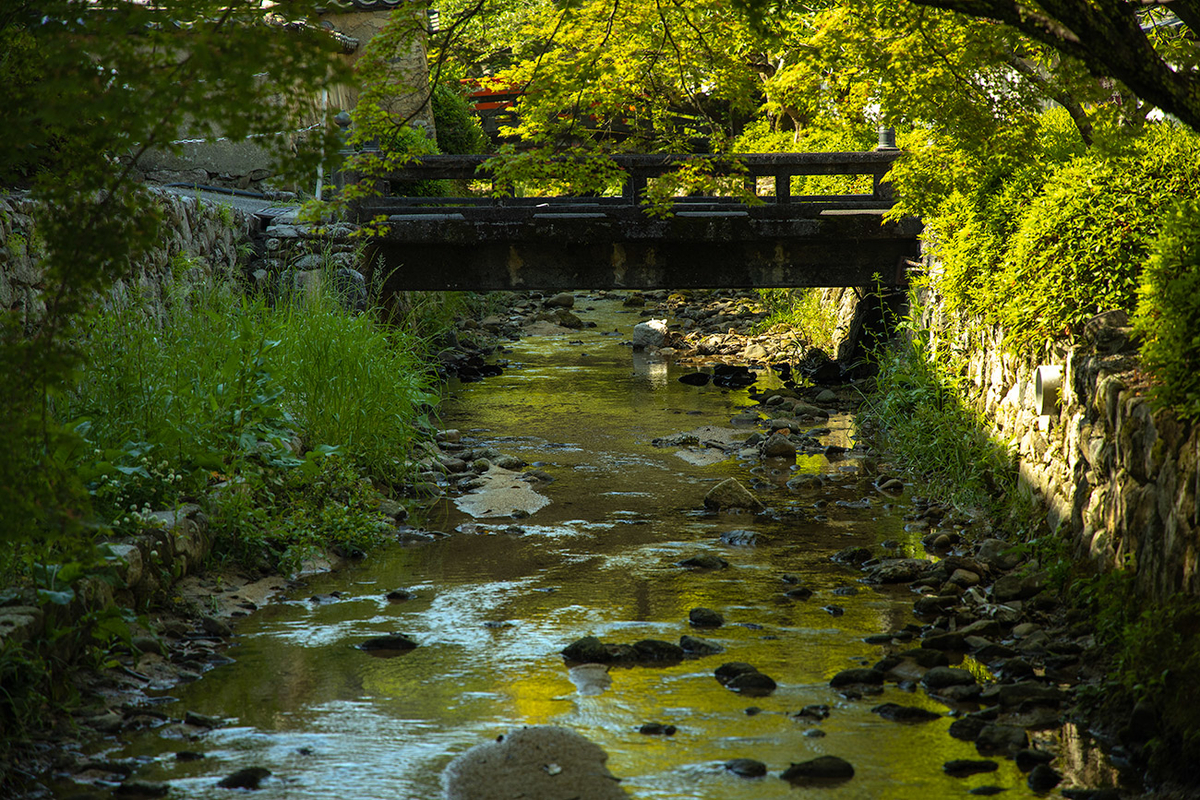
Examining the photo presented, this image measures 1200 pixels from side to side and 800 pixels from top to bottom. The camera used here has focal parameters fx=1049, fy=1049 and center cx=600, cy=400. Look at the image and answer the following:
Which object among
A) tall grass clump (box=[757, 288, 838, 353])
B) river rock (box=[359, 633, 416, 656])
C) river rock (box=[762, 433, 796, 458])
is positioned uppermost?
tall grass clump (box=[757, 288, 838, 353])

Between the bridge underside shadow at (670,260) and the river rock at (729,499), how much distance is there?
4273mm

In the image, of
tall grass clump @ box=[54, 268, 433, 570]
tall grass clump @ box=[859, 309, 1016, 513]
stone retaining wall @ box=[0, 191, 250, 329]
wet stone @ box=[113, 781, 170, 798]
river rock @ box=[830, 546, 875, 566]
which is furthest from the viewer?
tall grass clump @ box=[859, 309, 1016, 513]

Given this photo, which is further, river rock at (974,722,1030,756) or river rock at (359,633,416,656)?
river rock at (359,633,416,656)

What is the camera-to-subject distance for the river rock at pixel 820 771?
12.9 ft

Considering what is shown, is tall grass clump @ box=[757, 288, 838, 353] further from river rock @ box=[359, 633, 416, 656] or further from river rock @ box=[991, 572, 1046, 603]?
river rock @ box=[359, 633, 416, 656]

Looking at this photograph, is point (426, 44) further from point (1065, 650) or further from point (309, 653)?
point (1065, 650)

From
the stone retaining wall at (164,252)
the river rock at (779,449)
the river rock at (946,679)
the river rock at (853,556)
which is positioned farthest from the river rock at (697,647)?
the river rock at (779,449)

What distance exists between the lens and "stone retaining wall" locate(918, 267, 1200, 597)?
4441mm

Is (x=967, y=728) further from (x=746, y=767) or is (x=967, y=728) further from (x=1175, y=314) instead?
(x=1175, y=314)

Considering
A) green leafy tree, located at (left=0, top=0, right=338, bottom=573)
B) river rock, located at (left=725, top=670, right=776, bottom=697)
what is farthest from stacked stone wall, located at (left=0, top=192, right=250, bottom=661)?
river rock, located at (left=725, top=670, right=776, bottom=697)

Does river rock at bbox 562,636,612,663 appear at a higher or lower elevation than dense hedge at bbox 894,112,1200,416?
lower

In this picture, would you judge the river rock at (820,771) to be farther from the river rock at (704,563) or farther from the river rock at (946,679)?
the river rock at (704,563)

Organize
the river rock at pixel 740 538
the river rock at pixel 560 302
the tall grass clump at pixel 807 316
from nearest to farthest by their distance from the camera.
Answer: the river rock at pixel 740 538 < the tall grass clump at pixel 807 316 < the river rock at pixel 560 302

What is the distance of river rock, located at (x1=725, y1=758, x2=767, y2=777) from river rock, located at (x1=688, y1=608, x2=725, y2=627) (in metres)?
1.62
